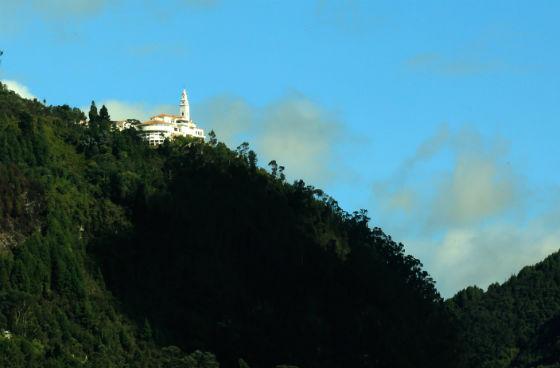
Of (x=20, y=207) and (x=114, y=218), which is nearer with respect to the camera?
(x=20, y=207)

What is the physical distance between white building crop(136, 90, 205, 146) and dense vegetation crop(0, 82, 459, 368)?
21.2ft

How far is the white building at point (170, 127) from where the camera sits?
582 feet

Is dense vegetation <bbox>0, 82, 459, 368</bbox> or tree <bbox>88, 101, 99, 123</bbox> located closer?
dense vegetation <bbox>0, 82, 459, 368</bbox>

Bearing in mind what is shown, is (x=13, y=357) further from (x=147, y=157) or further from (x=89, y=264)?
(x=147, y=157)

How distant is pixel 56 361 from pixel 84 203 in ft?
102

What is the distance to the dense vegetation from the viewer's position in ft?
427

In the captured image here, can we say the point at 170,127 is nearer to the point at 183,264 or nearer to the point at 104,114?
the point at 104,114

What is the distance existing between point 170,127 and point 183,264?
3517cm

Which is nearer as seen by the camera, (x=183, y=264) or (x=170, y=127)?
(x=183, y=264)

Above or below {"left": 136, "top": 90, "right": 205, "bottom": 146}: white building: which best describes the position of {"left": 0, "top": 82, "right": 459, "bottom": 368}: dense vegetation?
below

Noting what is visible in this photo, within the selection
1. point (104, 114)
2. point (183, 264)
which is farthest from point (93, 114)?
point (183, 264)

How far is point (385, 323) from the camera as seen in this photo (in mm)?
159125

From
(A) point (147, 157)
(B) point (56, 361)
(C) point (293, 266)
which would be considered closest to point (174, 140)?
(A) point (147, 157)

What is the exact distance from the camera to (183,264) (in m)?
150
